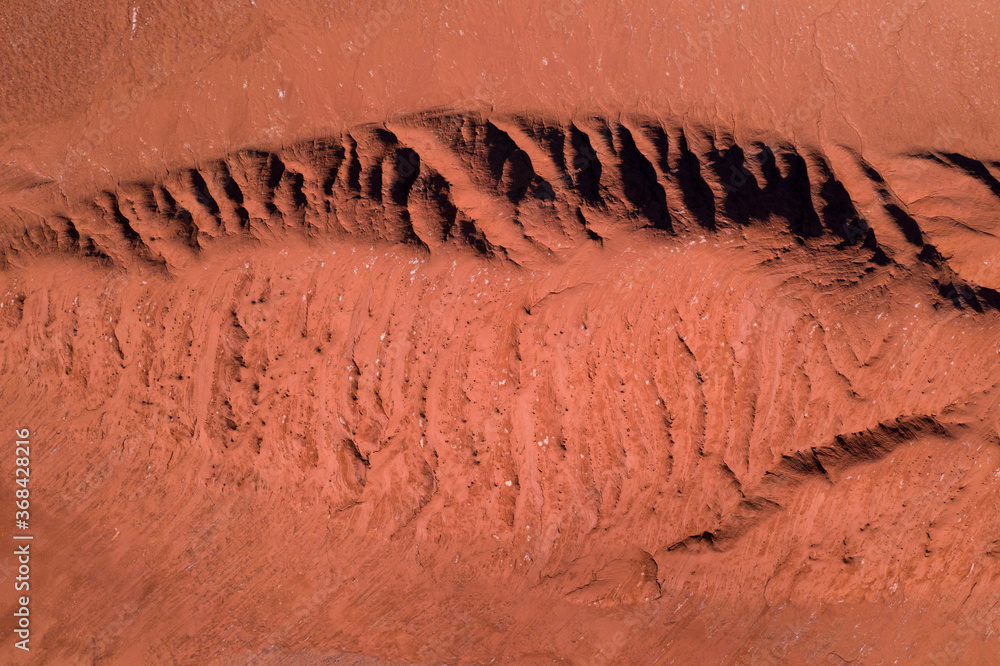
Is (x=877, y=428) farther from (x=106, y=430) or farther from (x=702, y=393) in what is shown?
(x=106, y=430)

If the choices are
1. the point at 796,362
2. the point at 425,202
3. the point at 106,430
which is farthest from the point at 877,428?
the point at 106,430

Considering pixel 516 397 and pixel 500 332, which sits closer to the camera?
pixel 500 332

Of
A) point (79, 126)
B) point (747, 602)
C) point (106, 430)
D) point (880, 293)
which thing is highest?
point (79, 126)

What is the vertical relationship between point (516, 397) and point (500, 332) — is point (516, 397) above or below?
below

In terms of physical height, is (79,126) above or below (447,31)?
below
